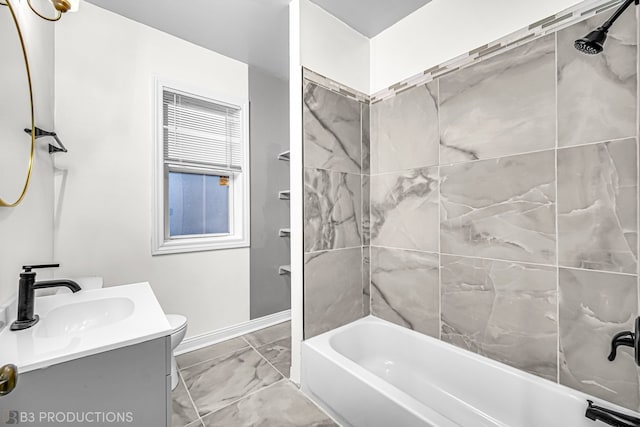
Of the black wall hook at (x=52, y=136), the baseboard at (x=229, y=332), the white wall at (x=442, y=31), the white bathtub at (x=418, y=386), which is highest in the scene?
the white wall at (x=442, y=31)

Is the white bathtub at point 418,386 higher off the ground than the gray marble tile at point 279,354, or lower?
higher

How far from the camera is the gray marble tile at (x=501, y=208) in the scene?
132cm

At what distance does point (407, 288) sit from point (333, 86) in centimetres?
153

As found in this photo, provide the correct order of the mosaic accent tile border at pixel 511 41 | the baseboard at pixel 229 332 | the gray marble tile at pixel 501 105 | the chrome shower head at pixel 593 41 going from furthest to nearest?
the baseboard at pixel 229 332 → the gray marble tile at pixel 501 105 → the mosaic accent tile border at pixel 511 41 → the chrome shower head at pixel 593 41

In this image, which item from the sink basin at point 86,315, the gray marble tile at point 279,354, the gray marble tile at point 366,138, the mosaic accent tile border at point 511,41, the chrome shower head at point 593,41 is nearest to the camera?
the chrome shower head at point 593,41

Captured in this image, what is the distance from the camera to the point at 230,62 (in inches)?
97.9

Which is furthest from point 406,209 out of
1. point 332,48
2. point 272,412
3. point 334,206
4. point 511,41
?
point 272,412

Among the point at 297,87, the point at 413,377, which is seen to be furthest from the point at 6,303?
the point at 413,377

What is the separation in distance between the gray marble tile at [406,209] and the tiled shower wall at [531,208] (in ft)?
0.03

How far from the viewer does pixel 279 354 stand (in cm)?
220

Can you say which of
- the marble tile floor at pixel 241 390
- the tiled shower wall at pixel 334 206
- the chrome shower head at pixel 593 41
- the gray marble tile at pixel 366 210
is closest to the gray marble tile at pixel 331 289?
the tiled shower wall at pixel 334 206

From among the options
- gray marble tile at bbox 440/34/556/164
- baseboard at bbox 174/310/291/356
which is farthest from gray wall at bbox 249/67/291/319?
gray marble tile at bbox 440/34/556/164

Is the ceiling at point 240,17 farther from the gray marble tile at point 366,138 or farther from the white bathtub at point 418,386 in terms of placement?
the white bathtub at point 418,386

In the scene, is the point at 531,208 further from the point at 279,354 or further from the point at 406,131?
the point at 279,354
